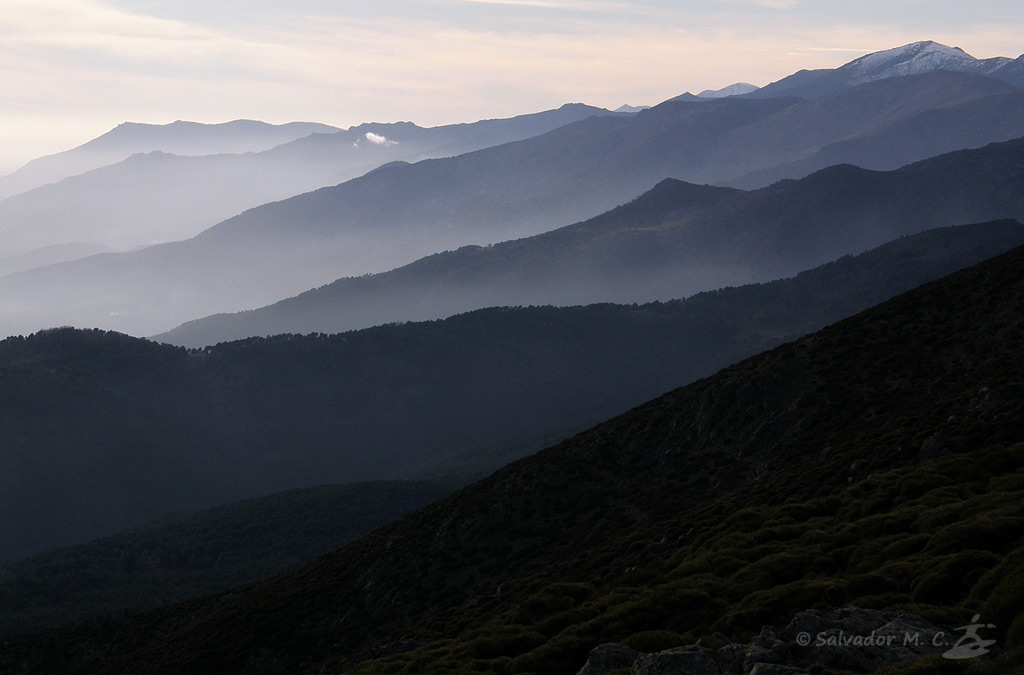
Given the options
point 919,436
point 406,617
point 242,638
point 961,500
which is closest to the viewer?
point 961,500

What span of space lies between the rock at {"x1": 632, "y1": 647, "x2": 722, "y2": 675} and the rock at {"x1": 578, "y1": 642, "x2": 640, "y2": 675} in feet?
6.72

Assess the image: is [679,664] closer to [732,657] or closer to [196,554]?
[732,657]

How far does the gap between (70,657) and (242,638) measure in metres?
25.2

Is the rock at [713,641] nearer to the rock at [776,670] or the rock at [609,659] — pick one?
the rock at [609,659]

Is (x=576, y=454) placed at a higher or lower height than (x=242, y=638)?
higher

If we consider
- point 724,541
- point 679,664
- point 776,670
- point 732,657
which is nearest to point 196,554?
point 724,541

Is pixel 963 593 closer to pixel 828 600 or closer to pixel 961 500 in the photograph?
pixel 828 600

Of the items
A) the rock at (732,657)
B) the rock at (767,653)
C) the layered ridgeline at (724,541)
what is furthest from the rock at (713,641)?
the rock at (767,653)

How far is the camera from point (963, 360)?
194 ft

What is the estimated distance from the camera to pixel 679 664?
21.2 meters

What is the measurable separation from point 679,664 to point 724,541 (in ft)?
47.8

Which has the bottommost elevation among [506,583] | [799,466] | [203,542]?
[203,542]

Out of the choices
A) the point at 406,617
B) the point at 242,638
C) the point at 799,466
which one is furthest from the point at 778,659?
the point at 242,638

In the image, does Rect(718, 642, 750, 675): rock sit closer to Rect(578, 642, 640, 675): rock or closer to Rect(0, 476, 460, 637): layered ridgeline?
Rect(578, 642, 640, 675): rock
